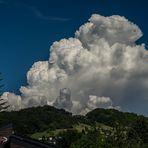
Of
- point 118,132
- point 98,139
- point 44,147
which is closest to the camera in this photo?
point 44,147

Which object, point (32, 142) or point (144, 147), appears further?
point (144, 147)

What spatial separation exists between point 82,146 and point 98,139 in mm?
11518

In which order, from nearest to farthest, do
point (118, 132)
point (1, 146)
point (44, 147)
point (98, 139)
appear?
point (44, 147), point (1, 146), point (118, 132), point (98, 139)

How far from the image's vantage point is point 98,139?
161 metres

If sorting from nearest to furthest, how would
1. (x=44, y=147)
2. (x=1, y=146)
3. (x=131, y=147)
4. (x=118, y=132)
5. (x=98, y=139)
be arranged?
(x=44, y=147), (x=1, y=146), (x=131, y=147), (x=118, y=132), (x=98, y=139)

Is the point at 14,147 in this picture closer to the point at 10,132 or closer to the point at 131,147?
the point at 10,132

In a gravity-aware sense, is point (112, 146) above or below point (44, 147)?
above

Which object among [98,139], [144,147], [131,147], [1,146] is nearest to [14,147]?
[1,146]

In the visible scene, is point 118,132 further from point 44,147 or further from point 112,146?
point 44,147

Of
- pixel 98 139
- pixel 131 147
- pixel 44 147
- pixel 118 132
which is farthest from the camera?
pixel 98 139

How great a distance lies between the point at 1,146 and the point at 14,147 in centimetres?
271

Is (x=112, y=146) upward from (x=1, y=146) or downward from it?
upward

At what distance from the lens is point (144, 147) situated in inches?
5782

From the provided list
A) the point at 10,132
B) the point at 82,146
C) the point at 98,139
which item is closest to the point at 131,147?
the point at 98,139
